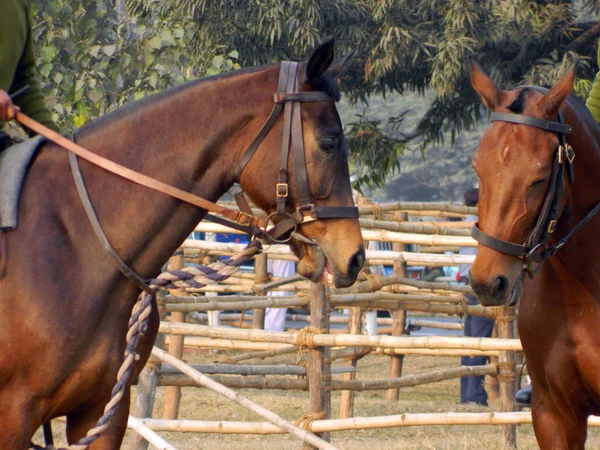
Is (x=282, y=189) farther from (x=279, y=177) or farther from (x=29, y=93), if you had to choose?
(x=29, y=93)

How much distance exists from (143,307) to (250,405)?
2405 mm

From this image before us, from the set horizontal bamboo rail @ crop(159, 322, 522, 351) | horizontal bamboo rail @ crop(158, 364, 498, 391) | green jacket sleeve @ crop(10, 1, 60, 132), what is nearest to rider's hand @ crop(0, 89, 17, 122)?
green jacket sleeve @ crop(10, 1, 60, 132)

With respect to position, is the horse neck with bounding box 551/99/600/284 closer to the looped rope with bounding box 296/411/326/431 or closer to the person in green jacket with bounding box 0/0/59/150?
the person in green jacket with bounding box 0/0/59/150

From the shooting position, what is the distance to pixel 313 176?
3047mm

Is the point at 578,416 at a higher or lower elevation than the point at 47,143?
lower

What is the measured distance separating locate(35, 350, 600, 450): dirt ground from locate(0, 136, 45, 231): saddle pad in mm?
3829

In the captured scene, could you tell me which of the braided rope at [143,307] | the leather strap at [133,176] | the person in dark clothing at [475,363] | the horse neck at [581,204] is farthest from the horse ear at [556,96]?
the person in dark clothing at [475,363]

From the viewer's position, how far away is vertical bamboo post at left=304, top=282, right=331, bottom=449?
575 centimetres

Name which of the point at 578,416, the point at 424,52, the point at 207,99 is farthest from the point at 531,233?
the point at 424,52

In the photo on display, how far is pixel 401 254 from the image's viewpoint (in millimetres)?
6828

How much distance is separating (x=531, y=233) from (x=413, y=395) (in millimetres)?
6111

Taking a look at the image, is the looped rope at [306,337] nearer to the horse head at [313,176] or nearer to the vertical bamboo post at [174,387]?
the vertical bamboo post at [174,387]

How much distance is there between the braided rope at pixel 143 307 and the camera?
297cm

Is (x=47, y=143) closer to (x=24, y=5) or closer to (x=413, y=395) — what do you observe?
(x=24, y=5)
